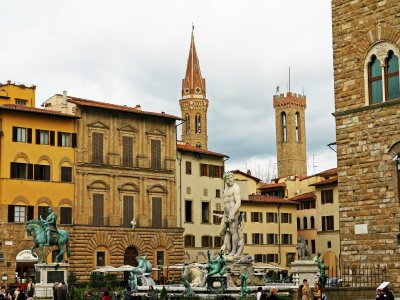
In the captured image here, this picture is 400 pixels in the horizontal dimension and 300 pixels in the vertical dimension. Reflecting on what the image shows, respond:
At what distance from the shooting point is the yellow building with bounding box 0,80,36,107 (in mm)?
52312

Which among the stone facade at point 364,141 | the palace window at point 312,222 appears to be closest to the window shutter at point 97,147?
the palace window at point 312,222

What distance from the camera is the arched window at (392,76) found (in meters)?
21.9

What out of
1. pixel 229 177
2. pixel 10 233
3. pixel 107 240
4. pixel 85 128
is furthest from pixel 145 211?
pixel 229 177

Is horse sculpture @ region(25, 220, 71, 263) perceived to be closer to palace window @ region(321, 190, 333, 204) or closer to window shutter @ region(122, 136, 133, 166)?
window shutter @ region(122, 136, 133, 166)

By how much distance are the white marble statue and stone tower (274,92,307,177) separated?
89.2m

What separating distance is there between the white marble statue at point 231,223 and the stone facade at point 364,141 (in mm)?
3331

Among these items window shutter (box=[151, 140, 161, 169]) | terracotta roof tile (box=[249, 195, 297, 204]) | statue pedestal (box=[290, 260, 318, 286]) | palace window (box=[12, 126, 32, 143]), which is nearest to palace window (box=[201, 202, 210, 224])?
window shutter (box=[151, 140, 161, 169])

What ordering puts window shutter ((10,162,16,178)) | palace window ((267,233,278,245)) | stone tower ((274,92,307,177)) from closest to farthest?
window shutter ((10,162,16,178)), palace window ((267,233,278,245)), stone tower ((274,92,307,177))

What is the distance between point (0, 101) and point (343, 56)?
1334 inches

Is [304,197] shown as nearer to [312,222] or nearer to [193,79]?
[312,222]

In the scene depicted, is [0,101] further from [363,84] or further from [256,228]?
[363,84]

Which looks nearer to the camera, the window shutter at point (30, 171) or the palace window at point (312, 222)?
the window shutter at point (30, 171)

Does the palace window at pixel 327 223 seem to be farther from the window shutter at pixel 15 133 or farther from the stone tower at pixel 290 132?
the stone tower at pixel 290 132

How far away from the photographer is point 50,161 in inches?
1896
